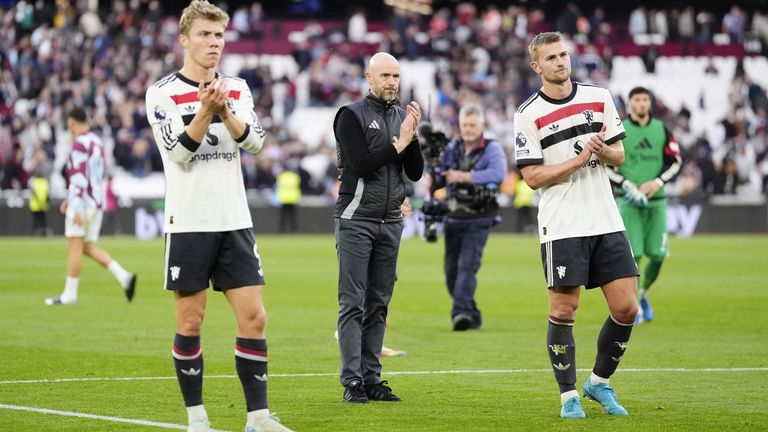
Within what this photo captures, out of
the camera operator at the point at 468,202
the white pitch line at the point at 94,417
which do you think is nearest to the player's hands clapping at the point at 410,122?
the white pitch line at the point at 94,417

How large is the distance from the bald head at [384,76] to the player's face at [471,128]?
5.39 metres

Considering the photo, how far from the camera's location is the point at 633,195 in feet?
47.5

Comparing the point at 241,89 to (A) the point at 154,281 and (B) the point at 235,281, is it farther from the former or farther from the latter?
(A) the point at 154,281

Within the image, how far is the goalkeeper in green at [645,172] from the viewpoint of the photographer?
14.8m

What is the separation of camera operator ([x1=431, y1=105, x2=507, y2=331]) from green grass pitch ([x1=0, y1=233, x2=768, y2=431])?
0.49 meters

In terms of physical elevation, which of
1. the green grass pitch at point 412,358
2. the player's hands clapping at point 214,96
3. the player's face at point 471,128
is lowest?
the green grass pitch at point 412,358

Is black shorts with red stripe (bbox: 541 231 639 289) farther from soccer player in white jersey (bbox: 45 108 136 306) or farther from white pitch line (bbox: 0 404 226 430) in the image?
soccer player in white jersey (bbox: 45 108 136 306)

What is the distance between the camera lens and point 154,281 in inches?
853

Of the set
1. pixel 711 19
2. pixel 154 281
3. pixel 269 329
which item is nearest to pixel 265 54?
pixel 711 19

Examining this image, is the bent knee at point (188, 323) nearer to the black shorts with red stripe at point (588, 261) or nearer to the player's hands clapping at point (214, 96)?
the player's hands clapping at point (214, 96)

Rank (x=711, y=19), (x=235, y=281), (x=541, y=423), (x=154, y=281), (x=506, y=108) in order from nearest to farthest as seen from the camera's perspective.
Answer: (x=235, y=281), (x=541, y=423), (x=154, y=281), (x=506, y=108), (x=711, y=19)

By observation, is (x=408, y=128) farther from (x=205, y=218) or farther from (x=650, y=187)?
(x=650, y=187)

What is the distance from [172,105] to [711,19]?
44.5 metres

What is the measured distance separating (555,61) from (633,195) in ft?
20.1
